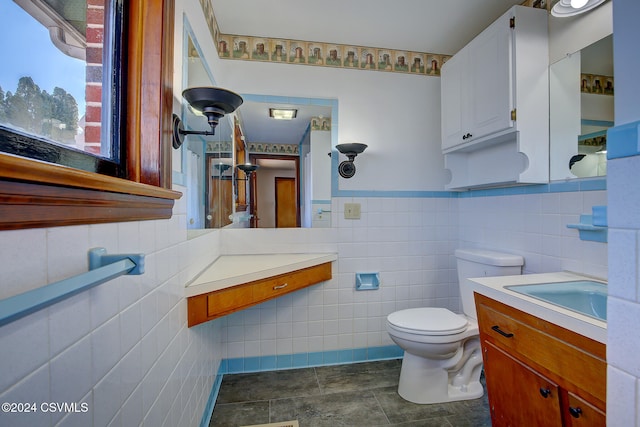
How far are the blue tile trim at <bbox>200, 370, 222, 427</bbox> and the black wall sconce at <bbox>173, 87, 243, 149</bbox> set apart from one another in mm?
1398

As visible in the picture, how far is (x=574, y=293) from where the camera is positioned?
125cm

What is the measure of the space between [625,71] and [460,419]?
1760 millimetres

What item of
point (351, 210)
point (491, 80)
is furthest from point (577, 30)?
point (351, 210)

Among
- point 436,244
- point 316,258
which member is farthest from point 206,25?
point 436,244

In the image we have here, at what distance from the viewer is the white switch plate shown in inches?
85.1

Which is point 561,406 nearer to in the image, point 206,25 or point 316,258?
point 316,258

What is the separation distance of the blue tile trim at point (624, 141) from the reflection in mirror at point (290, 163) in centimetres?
169

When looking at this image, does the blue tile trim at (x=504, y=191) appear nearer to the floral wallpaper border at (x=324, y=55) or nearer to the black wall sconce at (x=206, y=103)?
the floral wallpaper border at (x=324, y=55)

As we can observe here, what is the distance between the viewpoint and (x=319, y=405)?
168 centimetres

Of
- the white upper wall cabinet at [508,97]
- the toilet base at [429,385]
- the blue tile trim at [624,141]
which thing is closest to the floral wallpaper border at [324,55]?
the white upper wall cabinet at [508,97]

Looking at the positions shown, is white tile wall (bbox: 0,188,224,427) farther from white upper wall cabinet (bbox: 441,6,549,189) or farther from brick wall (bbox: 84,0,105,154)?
white upper wall cabinet (bbox: 441,6,549,189)

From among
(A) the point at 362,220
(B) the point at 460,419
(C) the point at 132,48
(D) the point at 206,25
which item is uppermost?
(D) the point at 206,25

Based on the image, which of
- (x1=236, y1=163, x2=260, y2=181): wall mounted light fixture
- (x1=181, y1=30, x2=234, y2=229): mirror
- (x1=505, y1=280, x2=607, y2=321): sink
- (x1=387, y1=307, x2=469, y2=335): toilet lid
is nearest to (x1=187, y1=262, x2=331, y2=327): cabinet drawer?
(x1=181, y1=30, x2=234, y2=229): mirror

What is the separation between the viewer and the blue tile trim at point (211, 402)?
1.50 m
